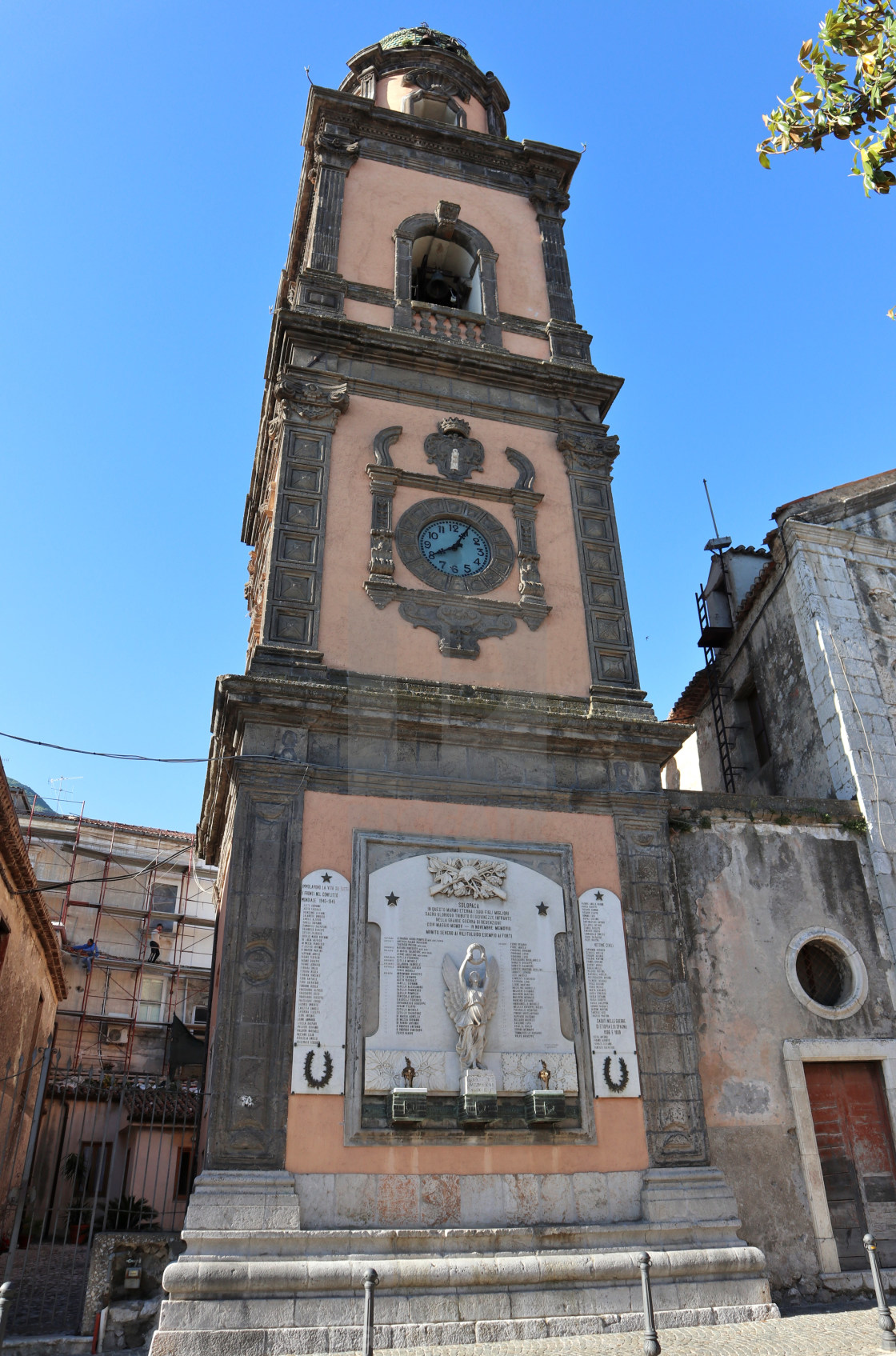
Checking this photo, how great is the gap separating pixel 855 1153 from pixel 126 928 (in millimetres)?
26457

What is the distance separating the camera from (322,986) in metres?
10.6

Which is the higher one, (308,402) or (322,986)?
(308,402)

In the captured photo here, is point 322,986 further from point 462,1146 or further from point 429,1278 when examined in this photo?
point 429,1278

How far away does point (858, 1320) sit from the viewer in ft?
32.0

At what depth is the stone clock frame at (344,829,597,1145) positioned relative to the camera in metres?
10.2

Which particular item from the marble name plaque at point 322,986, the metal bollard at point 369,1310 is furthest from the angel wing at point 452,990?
the metal bollard at point 369,1310

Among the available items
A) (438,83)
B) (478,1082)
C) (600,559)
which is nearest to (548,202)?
(438,83)

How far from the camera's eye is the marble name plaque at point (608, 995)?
36.5ft

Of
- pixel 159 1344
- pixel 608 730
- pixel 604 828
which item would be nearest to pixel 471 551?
pixel 608 730

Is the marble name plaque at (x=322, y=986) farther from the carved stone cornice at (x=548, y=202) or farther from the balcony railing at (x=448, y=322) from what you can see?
the carved stone cornice at (x=548, y=202)

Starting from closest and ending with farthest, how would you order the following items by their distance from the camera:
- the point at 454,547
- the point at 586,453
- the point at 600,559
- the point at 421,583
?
the point at 421,583 < the point at 454,547 < the point at 600,559 < the point at 586,453

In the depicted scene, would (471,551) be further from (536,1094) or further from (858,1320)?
(858,1320)

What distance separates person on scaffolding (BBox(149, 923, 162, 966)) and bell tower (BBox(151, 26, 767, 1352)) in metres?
19.5

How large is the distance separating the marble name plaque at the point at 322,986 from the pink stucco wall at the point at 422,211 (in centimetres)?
1013
